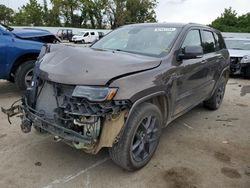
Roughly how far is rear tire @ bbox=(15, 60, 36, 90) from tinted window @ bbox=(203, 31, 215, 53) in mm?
3792

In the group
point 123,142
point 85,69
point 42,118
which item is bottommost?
point 123,142

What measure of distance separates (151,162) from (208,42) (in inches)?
108

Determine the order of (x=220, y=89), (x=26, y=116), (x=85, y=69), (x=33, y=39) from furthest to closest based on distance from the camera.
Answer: (x=33, y=39)
(x=220, y=89)
(x=26, y=116)
(x=85, y=69)

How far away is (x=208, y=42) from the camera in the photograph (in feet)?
18.0

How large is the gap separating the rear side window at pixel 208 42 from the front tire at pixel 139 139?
214cm

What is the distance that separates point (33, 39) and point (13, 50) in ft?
3.33

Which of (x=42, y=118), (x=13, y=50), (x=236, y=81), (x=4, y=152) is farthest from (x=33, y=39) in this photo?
(x=236, y=81)

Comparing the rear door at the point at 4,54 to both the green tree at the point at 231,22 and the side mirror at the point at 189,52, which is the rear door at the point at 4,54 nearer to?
the side mirror at the point at 189,52

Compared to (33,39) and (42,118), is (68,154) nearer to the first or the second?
(42,118)

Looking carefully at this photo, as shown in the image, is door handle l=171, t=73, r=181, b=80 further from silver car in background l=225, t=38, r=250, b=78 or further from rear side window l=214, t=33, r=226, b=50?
silver car in background l=225, t=38, r=250, b=78

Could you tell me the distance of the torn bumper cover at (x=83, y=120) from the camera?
118 inches

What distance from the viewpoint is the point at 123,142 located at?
3227mm

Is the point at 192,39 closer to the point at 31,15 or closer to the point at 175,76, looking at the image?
the point at 175,76

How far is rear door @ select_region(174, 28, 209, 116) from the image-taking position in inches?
164
